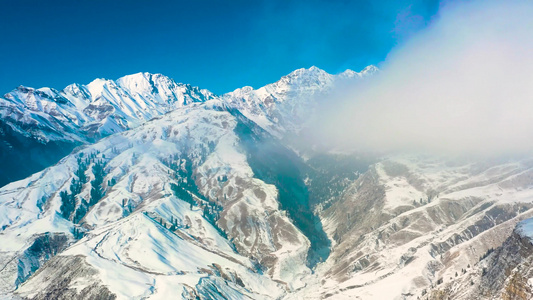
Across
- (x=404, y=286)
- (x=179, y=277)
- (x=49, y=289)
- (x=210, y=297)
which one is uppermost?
(x=49, y=289)

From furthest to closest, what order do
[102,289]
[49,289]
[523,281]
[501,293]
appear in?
1. [49,289]
2. [102,289]
3. [501,293]
4. [523,281]

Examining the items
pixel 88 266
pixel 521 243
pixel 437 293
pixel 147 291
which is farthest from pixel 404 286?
pixel 88 266

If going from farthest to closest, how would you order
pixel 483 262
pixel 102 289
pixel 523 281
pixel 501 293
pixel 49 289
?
pixel 49 289 < pixel 102 289 < pixel 483 262 < pixel 501 293 < pixel 523 281

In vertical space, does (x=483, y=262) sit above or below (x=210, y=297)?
below

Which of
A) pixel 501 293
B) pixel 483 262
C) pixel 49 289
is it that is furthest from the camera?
pixel 49 289

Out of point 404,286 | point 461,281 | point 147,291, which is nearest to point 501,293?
point 461,281

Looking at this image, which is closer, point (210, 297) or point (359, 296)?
point (210, 297)

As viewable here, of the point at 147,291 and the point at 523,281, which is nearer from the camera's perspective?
the point at 523,281

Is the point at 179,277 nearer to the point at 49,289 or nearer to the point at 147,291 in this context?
the point at 147,291

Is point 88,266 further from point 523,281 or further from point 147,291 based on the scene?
point 523,281
